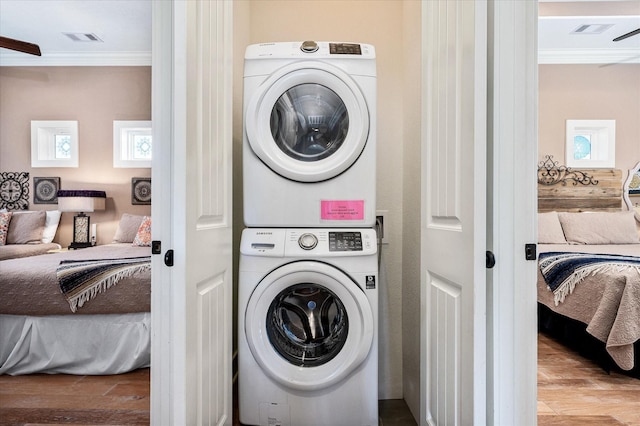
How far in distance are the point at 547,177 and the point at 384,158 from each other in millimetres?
3236

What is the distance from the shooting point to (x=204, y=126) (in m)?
1.34

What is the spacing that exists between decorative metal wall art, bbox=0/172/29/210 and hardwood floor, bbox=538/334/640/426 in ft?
18.5

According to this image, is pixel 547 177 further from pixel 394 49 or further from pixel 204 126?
pixel 204 126

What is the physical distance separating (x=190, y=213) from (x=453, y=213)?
810 millimetres

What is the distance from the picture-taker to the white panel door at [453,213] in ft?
3.55

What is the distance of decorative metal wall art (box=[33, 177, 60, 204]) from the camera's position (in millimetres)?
4887

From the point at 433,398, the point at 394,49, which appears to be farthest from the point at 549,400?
the point at 394,49

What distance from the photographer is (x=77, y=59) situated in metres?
4.82

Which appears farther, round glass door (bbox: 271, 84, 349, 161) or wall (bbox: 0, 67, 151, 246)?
wall (bbox: 0, 67, 151, 246)

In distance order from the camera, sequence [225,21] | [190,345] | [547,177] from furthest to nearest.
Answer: [547,177] < [225,21] < [190,345]

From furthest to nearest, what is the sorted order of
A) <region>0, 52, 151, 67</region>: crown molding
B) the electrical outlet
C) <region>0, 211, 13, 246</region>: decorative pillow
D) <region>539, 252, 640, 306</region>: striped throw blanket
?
<region>0, 52, 151, 67</region>: crown molding
<region>0, 211, 13, 246</region>: decorative pillow
<region>539, 252, 640, 306</region>: striped throw blanket
the electrical outlet

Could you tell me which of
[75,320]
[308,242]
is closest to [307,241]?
[308,242]

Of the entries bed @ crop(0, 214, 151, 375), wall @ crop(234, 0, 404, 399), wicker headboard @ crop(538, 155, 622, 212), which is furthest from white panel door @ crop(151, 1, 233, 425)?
wicker headboard @ crop(538, 155, 622, 212)

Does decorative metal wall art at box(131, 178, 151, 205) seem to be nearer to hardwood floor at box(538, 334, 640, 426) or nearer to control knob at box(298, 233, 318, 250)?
control knob at box(298, 233, 318, 250)
